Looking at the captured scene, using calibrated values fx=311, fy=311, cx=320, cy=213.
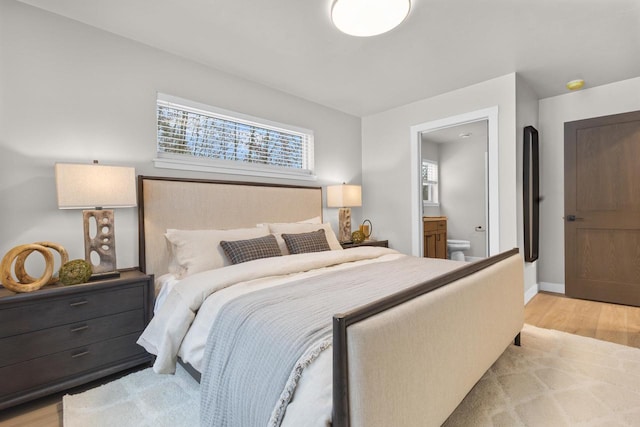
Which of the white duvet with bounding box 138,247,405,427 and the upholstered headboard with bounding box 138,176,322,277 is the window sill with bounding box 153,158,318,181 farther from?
the white duvet with bounding box 138,247,405,427

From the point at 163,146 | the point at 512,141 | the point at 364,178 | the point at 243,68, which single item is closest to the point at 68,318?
the point at 163,146

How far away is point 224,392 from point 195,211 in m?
1.77

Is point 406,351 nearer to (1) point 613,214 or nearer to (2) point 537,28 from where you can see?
(2) point 537,28

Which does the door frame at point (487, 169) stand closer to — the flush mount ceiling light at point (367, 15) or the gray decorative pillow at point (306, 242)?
the gray decorative pillow at point (306, 242)

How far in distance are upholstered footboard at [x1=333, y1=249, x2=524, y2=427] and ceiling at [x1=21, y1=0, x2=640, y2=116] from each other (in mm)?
1820

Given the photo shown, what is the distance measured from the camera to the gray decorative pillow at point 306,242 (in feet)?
9.01

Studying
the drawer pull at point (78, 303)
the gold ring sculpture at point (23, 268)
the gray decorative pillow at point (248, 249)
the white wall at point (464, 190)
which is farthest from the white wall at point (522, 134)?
the gold ring sculpture at point (23, 268)

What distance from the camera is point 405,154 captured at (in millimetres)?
4113

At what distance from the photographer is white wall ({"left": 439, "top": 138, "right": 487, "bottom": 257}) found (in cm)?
439

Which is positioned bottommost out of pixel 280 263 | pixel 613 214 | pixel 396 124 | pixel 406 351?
pixel 406 351

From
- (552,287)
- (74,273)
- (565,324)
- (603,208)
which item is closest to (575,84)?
(603,208)

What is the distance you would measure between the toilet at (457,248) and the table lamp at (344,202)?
171 centimetres

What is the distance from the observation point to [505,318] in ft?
6.66

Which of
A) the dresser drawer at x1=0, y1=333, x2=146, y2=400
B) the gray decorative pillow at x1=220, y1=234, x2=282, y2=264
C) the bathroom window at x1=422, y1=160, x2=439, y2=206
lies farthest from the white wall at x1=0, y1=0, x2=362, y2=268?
the bathroom window at x1=422, y1=160, x2=439, y2=206
